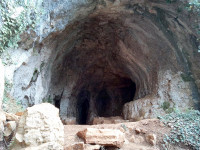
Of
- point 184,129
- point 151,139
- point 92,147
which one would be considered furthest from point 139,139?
point 92,147

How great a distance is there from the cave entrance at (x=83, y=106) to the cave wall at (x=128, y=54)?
187 centimetres

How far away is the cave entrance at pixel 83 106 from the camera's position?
13.1 m

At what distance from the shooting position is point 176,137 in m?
4.86

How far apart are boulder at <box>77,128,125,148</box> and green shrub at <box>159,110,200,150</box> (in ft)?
3.98

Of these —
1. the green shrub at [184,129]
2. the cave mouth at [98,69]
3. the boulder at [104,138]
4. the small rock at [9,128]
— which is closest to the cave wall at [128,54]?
the cave mouth at [98,69]

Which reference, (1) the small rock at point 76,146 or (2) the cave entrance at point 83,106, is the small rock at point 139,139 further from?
(2) the cave entrance at point 83,106

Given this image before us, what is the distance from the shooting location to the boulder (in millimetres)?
4117

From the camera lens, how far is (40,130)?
303cm

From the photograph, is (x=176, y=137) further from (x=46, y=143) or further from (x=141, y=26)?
(x=141, y=26)

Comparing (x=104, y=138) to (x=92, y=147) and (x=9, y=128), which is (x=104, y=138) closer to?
(x=92, y=147)

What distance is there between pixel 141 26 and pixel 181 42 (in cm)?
175

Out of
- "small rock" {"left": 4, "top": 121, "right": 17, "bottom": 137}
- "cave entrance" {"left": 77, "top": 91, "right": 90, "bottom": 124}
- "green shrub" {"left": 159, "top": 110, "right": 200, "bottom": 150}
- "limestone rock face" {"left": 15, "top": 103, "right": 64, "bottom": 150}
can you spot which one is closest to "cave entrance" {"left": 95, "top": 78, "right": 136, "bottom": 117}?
"cave entrance" {"left": 77, "top": 91, "right": 90, "bottom": 124}

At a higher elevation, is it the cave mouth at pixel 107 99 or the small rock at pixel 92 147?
the cave mouth at pixel 107 99

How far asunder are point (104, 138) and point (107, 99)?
36.1 ft
